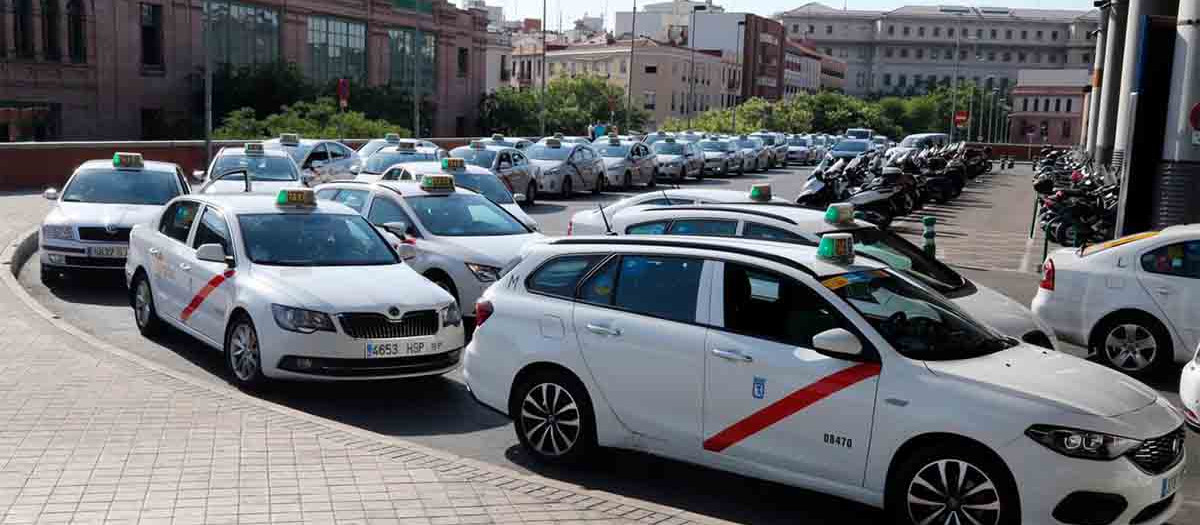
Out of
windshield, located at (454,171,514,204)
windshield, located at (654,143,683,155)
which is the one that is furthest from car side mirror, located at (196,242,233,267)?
windshield, located at (654,143,683,155)

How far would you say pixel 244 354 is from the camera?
31.3 ft

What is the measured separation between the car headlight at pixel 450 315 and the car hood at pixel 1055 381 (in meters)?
4.41

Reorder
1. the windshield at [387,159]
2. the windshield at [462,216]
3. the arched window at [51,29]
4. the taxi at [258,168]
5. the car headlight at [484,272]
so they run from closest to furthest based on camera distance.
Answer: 1. the car headlight at [484,272]
2. the windshield at [462,216]
3. the taxi at [258,168]
4. the windshield at [387,159]
5. the arched window at [51,29]

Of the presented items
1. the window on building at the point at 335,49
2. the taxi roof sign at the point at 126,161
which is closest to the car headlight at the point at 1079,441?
the taxi roof sign at the point at 126,161

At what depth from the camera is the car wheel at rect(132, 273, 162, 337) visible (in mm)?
11422

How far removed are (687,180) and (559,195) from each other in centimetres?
1206

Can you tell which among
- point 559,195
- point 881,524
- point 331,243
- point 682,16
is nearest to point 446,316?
point 331,243

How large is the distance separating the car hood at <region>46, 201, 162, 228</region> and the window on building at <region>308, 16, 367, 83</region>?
4493 cm

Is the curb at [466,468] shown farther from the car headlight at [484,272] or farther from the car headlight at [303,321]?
the car headlight at [484,272]

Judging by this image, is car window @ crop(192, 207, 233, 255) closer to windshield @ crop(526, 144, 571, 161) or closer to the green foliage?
windshield @ crop(526, 144, 571, 161)

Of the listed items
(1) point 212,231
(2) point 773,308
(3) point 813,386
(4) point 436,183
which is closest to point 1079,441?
(3) point 813,386

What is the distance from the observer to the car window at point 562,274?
7.65 m

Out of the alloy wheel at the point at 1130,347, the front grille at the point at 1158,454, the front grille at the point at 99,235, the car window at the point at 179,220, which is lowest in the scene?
the alloy wheel at the point at 1130,347

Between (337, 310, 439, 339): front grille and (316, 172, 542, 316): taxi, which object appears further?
(316, 172, 542, 316): taxi
